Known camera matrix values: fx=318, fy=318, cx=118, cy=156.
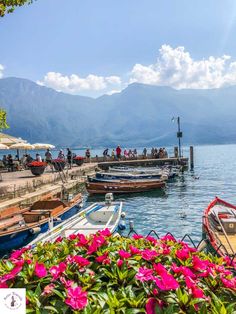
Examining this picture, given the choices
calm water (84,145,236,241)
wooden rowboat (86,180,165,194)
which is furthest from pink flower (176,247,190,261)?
wooden rowboat (86,180,165,194)

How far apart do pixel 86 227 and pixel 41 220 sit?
1.99 m

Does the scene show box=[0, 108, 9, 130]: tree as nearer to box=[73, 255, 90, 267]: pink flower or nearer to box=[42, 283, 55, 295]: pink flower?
box=[73, 255, 90, 267]: pink flower

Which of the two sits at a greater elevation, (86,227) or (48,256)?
(48,256)

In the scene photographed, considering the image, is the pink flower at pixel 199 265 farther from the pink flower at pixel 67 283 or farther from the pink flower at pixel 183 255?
the pink flower at pixel 67 283

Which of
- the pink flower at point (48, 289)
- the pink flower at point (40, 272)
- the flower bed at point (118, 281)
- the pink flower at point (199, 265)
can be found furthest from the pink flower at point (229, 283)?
the pink flower at point (40, 272)

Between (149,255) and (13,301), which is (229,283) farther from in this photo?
(13,301)

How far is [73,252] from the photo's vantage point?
155 inches

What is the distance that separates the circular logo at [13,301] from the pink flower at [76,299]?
0.54 m

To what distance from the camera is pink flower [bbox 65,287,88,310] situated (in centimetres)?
260

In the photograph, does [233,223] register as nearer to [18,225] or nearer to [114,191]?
[18,225]

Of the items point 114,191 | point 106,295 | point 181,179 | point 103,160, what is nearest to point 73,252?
point 106,295

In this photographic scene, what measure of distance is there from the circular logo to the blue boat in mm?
7863

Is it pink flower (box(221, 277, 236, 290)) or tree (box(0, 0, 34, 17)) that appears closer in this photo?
pink flower (box(221, 277, 236, 290))

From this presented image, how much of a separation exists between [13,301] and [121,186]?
25.8 metres
